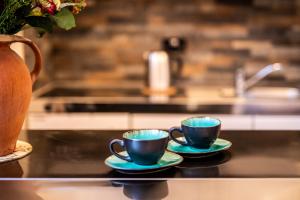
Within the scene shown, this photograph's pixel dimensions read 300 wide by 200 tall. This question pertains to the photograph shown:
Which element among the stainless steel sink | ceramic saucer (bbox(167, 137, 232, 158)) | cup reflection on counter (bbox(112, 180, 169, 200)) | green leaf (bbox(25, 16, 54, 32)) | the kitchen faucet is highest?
green leaf (bbox(25, 16, 54, 32))

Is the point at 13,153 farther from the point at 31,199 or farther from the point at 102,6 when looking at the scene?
the point at 102,6

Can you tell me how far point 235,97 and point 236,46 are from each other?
55cm

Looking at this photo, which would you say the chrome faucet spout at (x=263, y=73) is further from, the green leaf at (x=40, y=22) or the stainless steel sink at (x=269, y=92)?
the green leaf at (x=40, y=22)

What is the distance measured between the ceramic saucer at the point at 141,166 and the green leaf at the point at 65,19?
35 centimetres

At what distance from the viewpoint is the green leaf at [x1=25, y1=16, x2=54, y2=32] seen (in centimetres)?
127

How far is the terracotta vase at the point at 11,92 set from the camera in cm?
123

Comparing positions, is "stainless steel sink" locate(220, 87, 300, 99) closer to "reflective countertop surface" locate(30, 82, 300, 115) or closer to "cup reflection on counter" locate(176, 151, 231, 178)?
"reflective countertop surface" locate(30, 82, 300, 115)

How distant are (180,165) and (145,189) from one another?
18 centimetres

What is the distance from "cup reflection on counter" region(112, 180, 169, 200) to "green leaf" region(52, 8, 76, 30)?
1.39 feet

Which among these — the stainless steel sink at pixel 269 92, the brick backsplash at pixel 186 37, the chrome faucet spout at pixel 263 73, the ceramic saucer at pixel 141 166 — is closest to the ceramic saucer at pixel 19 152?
the ceramic saucer at pixel 141 166

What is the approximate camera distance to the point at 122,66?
3.46 metres

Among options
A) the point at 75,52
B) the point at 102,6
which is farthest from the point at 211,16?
the point at 75,52

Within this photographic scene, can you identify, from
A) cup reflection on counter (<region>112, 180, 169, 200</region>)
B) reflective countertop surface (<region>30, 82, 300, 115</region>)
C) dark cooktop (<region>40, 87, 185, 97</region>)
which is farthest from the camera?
dark cooktop (<region>40, 87, 185, 97</region>)

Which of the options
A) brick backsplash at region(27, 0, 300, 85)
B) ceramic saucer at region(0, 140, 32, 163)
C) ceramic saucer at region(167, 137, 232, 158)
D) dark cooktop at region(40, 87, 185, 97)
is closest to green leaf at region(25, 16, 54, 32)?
ceramic saucer at region(0, 140, 32, 163)
